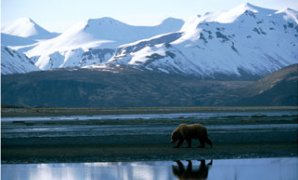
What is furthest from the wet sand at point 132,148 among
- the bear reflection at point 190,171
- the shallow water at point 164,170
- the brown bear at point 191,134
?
the bear reflection at point 190,171

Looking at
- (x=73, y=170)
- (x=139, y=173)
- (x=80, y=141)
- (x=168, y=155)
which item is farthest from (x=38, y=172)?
(x=80, y=141)

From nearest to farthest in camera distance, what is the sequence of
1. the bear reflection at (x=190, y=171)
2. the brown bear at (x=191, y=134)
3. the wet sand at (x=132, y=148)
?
the bear reflection at (x=190, y=171)
the wet sand at (x=132, y=148)
the brown bear at (x=191, y=134)

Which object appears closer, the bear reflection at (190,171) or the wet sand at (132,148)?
the bear reflection at (190,171)

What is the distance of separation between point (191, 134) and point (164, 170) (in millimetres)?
13212

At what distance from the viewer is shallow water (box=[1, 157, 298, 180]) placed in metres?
30.3

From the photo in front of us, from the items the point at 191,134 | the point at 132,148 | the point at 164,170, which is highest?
the point at 191,134

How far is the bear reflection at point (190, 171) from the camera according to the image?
1178 inches

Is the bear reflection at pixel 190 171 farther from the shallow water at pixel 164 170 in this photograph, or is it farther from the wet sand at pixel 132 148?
the wet sand at pixel 132 148

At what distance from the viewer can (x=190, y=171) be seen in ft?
104

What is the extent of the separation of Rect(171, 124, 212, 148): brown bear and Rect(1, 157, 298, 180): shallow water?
26.3 feet

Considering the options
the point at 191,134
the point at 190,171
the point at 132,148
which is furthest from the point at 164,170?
the point at 132,148

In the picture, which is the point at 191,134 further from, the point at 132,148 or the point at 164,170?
the point at 164,170

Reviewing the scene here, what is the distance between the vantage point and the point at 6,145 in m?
50.8

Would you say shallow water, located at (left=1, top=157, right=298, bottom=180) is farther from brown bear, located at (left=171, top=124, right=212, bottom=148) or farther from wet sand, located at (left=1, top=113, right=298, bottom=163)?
brown bear, located at (left=171, top=124, right=212, bottom=148)
